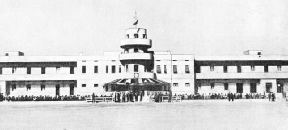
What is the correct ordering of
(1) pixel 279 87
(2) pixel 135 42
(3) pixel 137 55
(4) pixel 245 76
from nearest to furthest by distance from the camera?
(3) pixel 137 55, (2) pixel 135 42, (4) pixel 245 76, (1) pixel 279 87

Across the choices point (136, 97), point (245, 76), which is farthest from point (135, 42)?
point (245, 76)

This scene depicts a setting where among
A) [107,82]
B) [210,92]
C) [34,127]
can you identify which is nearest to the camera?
[34,127]

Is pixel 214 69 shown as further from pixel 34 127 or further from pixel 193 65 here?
pixel 34 127

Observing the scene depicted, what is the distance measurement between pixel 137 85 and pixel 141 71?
378 centimetres

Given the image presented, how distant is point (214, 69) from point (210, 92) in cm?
381

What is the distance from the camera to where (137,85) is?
59.4m

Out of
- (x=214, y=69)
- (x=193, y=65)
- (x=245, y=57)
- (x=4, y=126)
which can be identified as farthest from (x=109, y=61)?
(x=4, y=126)

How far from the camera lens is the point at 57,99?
5791 cm

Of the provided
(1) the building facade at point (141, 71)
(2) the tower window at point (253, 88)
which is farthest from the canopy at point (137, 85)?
(2) the tower window at point (253, 88)

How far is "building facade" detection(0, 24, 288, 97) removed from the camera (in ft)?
210

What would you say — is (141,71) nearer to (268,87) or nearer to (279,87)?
(268,87)

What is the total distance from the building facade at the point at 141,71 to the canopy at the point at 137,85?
1.66 meters

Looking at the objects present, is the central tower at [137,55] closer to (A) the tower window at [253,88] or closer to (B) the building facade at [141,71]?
(B) the building facade at [141,71]

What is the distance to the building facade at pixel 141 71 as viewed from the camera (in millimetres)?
63969
